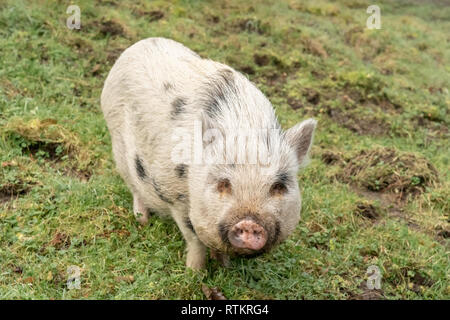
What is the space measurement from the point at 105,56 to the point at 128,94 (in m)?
3.24

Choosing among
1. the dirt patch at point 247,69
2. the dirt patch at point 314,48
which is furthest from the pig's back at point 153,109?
the dirt patch at point 314,48

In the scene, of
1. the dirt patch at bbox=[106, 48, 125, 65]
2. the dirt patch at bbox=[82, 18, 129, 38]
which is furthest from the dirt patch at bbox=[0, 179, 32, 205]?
the dirt patch at bbox=[82, 18, 129, 38]

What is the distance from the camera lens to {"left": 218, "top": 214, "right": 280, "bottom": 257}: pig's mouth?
9.90 feet

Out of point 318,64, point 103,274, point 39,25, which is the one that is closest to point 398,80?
point 318,64

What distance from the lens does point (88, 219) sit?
14.7 feet

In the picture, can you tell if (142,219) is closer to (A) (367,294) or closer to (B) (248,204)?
(B) (248,204)

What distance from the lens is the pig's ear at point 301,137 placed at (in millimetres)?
3602

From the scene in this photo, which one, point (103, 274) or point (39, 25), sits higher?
point (39, 25)

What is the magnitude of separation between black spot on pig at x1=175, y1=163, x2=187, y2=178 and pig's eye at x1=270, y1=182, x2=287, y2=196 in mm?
662

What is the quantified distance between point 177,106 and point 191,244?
3.33 feet

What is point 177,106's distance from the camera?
395 cm

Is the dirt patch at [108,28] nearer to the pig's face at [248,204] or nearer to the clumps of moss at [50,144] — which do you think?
Answer: the clumps of moss at [50,144]

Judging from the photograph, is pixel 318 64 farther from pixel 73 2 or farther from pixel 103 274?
pixel 103 274
